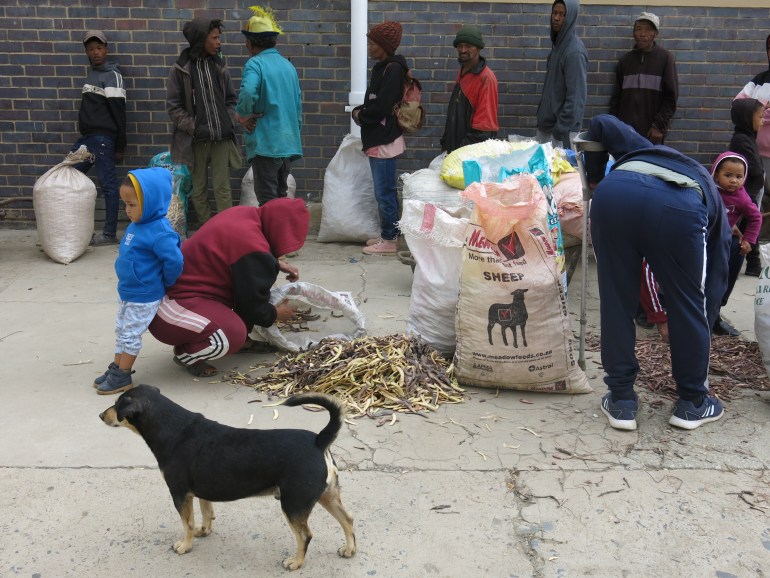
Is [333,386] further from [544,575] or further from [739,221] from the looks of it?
[739,221]

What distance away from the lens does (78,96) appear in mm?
7957

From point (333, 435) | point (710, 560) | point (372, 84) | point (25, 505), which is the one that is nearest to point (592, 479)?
point (710, 560)

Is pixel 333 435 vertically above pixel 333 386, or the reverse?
pixel 333 435

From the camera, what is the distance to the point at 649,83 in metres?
7.56

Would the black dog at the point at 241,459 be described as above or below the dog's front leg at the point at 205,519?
above

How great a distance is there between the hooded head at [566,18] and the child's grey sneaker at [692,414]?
13.7 ft

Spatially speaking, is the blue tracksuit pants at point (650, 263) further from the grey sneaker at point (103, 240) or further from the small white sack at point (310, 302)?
the grey sneaker at point (103, 240)

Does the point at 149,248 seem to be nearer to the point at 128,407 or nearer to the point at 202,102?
the point at 128,407

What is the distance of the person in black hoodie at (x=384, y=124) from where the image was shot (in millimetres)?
7023

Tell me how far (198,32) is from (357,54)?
58.4 inches

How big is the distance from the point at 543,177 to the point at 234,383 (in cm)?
221

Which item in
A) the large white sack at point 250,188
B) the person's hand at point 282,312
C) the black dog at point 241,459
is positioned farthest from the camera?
the large white sack at point 250,188

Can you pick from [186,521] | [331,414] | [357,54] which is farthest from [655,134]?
[186,521]

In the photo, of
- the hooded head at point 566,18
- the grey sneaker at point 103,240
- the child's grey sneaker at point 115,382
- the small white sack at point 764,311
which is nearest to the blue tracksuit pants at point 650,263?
the small white sack at point 764,311
